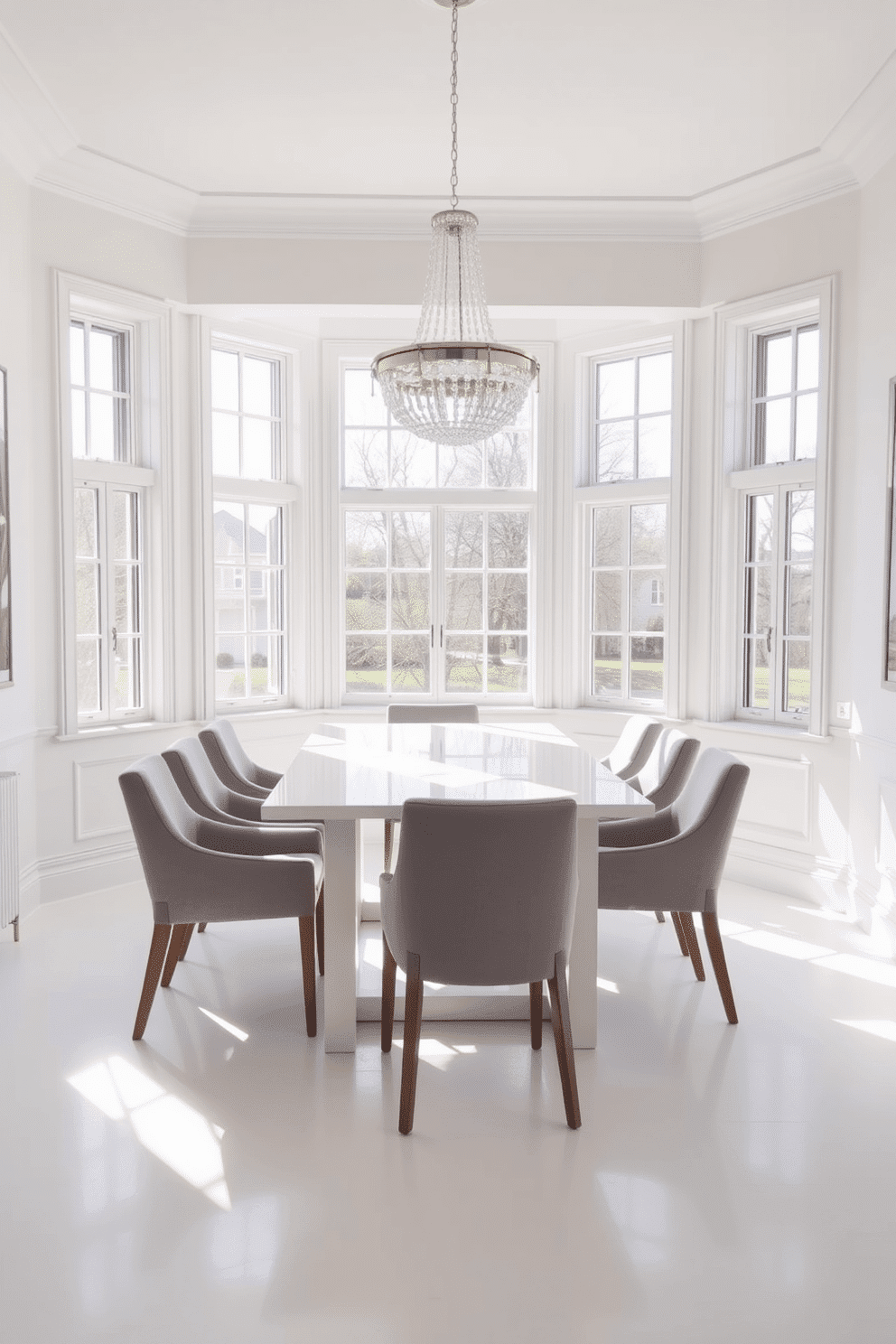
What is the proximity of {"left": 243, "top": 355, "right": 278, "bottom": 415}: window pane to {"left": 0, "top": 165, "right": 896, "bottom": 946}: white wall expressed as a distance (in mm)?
460

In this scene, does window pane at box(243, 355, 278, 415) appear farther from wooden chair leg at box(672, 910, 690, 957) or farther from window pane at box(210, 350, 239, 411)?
wooden chair leg at box(672, 910, 690, 957)

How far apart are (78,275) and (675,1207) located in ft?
15.5

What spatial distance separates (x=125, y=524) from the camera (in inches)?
211

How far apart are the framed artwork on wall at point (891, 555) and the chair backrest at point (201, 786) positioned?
275cm

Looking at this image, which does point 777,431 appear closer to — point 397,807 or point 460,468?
point 460,468

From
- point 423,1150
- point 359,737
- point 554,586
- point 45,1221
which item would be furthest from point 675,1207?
point 554,586

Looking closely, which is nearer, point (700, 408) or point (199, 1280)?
point (199, 1280)

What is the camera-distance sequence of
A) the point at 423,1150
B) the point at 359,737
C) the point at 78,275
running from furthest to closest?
the point at 78,275 < the point at 359,737 < the point at 423,1150

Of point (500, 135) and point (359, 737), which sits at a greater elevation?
point (500, 135)

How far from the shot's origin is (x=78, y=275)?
4.84 metres

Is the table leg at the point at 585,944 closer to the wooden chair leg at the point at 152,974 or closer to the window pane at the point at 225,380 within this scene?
the wooden chair leg at the point at 152,974

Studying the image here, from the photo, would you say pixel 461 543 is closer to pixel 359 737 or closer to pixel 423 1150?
pixel 359 737

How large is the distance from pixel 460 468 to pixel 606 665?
1.54 meters

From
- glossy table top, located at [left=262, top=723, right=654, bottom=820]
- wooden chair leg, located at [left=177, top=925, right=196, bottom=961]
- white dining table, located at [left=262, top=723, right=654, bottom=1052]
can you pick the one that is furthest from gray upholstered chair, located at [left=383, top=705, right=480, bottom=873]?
wooden chair leg, located at [left=177, top=925, right=196, bottom=961]
